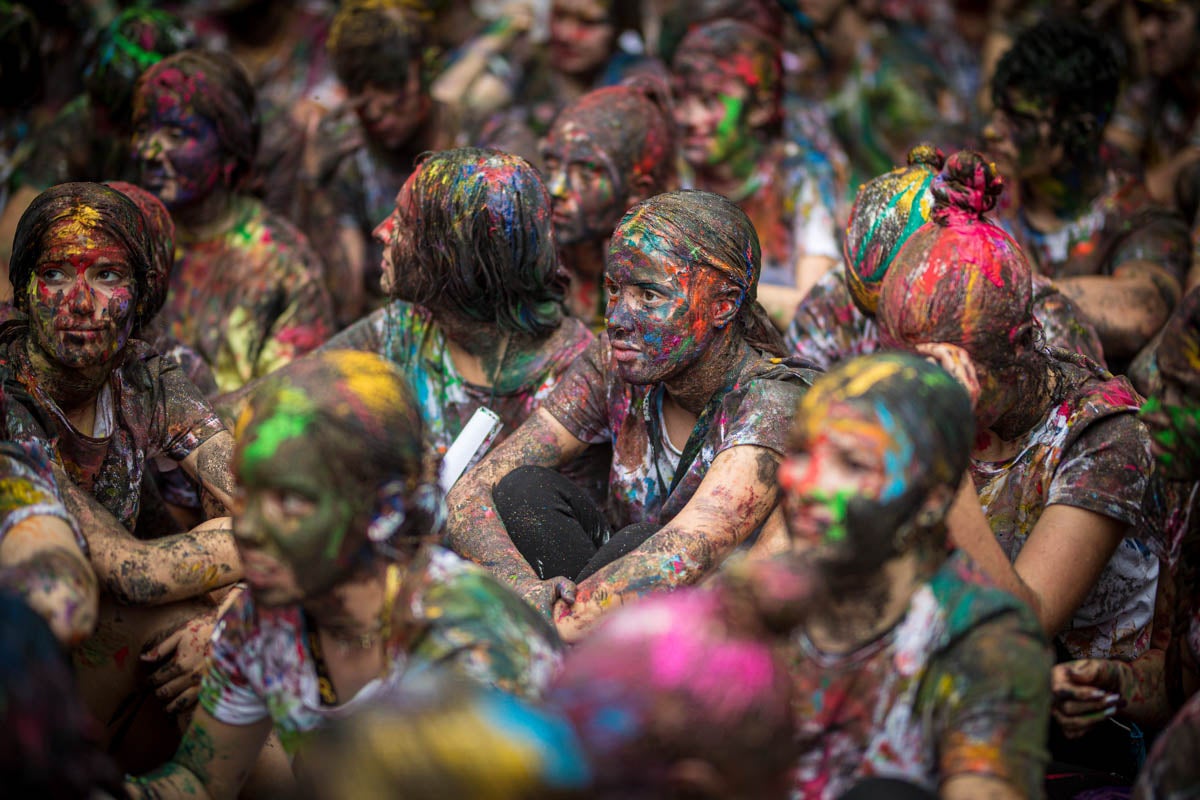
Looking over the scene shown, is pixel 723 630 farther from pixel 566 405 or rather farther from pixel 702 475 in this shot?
pixel 566 405

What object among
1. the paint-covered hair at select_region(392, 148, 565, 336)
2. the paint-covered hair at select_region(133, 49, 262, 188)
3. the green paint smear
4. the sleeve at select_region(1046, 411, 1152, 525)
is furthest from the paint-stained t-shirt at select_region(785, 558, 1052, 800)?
the paint-covered hair at select_region(133, 49, 262, 188)

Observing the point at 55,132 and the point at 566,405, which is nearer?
the point at 566,405

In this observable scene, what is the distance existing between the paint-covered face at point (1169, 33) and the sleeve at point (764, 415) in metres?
3.85

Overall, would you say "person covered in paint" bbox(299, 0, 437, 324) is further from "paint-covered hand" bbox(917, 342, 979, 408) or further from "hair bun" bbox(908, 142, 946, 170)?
"paint-covered hand" bbox(917, 342, 979, 408)

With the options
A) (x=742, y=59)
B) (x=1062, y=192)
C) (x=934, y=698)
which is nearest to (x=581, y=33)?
(x=742, y=59)

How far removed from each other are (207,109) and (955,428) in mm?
3794

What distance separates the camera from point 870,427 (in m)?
2.52

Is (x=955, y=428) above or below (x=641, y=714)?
above

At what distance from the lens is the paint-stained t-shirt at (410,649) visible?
253 cm

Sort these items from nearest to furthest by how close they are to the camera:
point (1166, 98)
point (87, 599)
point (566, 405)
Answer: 1. point (87, 599)
2. point (566, 405)
3. point (1166, 98)

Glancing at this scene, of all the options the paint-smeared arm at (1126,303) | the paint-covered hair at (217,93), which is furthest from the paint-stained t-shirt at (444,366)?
the paint-smeared arm at (1126,303)

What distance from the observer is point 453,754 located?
213 cm

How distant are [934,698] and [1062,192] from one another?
3535 millimetres

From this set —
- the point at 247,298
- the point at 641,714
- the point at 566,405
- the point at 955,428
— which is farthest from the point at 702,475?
the point at 247,298
